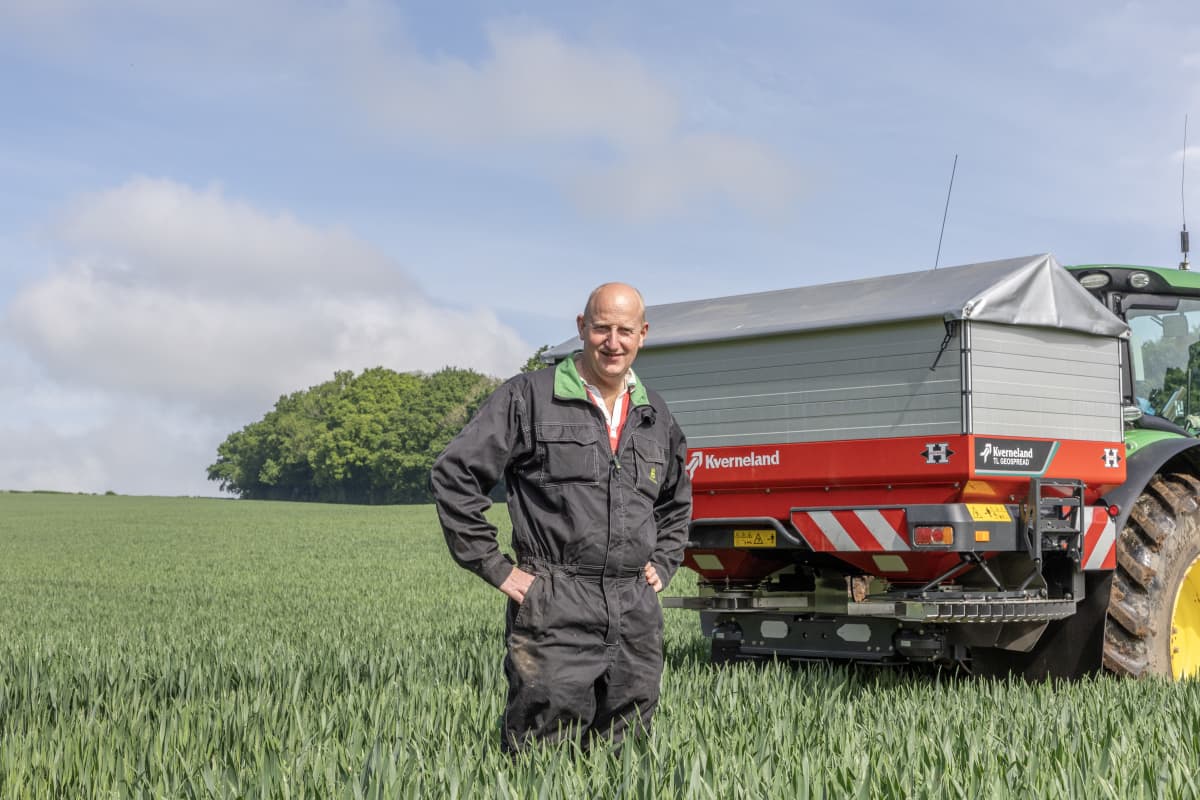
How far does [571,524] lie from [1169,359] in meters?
5.55

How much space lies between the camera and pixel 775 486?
763cm

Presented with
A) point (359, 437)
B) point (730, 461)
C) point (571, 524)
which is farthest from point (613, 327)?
point (359, 437)

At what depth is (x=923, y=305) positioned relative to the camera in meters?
7.15

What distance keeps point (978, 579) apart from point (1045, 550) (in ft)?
1.39

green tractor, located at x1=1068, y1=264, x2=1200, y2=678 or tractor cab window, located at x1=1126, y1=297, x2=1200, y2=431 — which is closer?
green tractor, located at x1=1068, y1=264, x2=1200, y2=678

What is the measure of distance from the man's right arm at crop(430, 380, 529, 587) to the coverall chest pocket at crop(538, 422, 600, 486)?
0.25ft

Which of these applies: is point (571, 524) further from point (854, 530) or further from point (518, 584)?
point (854, 530)

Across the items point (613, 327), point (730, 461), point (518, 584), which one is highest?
point (613, 327)

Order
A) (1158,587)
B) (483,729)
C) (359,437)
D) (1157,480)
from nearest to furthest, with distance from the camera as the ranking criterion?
(483,729) → (1158,587) → (1157,480) → (359,437)

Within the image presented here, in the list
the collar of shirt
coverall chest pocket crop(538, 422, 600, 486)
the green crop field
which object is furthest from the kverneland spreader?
coverall chest pocket crop(538, 422, 600, 486)

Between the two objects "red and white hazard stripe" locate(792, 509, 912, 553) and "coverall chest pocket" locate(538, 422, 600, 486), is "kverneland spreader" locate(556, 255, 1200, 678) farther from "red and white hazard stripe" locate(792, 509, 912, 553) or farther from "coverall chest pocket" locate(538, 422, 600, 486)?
"coverall chest pocket" locate(538, 422, 600, 486)

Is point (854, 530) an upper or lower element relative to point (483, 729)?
upper

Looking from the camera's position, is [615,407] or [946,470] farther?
[946,470]

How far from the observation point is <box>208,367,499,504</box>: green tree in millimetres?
93500
